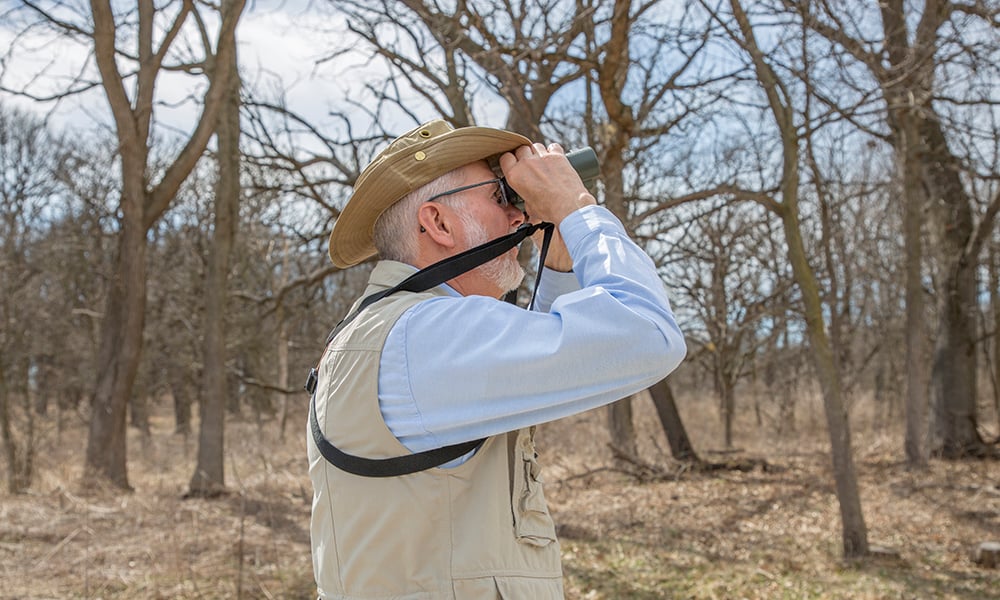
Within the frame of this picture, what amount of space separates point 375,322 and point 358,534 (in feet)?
1.18

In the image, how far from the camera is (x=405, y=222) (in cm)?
164

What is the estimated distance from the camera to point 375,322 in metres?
1.41

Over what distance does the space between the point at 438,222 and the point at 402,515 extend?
55cm

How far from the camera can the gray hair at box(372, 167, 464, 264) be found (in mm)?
1610

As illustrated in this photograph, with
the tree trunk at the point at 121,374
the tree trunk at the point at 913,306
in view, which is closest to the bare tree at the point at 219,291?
the tree trunk at the point at 121,374

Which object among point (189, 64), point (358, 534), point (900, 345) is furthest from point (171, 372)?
point (358, 534)

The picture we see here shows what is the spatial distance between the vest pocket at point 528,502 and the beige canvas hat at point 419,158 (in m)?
0.52

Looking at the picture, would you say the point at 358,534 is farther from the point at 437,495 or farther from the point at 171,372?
the point at 171,372

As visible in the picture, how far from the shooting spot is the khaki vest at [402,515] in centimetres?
138

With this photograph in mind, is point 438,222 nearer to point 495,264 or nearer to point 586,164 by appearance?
point 495,264

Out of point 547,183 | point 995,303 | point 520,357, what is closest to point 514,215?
point 547,183

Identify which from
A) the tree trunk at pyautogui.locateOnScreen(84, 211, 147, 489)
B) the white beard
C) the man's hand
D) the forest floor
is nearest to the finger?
the man's hand

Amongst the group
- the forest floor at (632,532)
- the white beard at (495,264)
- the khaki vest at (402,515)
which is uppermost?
the white beard at (495,264)

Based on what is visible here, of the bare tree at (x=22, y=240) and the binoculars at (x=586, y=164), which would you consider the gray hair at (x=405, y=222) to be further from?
the bare tree at (x=22, y=240)
